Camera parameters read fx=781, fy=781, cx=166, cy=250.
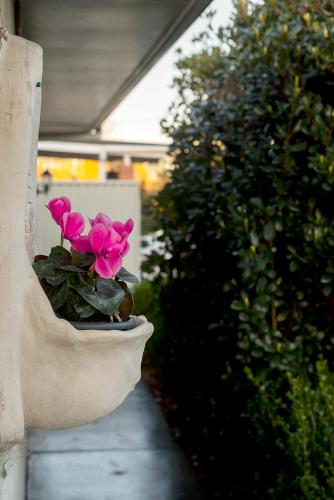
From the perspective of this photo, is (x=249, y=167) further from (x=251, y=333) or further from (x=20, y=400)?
(x=20, y=400)

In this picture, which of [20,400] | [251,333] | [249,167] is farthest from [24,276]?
[249,167]

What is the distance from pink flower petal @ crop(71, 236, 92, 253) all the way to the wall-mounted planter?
166 mm

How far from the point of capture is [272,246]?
429 centimetres

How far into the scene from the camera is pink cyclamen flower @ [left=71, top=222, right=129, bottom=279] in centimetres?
147

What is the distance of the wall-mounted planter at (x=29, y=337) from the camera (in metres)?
1.31

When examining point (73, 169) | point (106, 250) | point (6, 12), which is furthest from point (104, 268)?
point (73, 169)

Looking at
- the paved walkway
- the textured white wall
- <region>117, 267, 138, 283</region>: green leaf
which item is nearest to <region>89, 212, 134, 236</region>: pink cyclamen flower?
<region>117, 267, 138, 283</region>: green leaf

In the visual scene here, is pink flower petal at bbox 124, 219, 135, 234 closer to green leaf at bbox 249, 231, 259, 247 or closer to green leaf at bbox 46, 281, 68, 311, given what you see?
green leaf at bbox 46, 281, 68, 311

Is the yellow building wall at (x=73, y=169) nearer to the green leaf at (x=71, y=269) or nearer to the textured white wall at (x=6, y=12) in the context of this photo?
the textured white wall at (x=6, y=12)

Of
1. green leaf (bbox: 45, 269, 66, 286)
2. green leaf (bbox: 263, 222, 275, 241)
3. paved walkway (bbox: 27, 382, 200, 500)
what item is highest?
green leaf (bbox: 45, 269, 66, 286)

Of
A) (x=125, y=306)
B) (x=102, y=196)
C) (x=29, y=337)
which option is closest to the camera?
(x=29, y=337)

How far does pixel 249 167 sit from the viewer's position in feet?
14.8

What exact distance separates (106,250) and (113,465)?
4.40 m

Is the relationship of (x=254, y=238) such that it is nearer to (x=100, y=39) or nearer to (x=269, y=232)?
(x=269, y=232)
